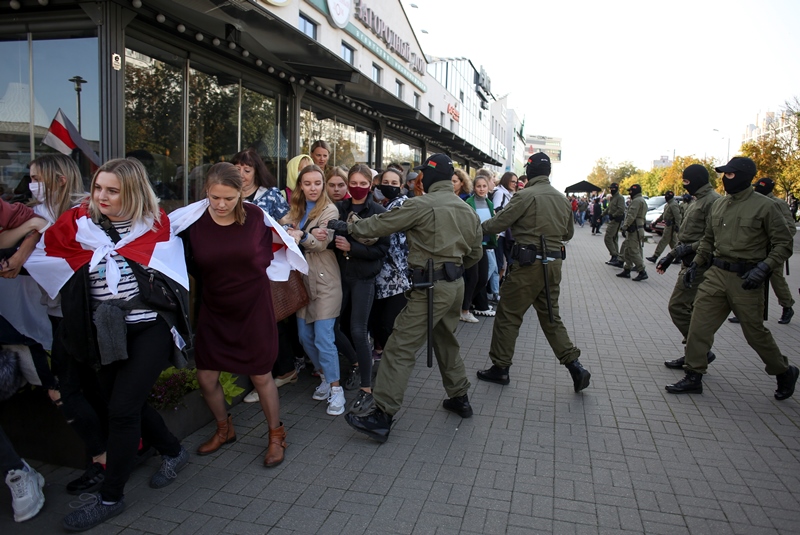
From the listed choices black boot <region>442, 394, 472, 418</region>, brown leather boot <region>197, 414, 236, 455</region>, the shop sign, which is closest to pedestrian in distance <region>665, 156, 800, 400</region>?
black boot <region>442, 394, 472, 418</region>

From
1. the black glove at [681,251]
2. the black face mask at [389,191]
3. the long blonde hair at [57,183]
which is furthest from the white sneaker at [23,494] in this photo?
the black glove at [681,251]

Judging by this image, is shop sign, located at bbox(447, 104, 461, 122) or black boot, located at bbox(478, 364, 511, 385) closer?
black boot, located at bbox(478, 364, 511, 385)

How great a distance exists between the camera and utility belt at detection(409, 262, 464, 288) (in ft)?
13.6

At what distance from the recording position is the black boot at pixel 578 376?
502 centimetres

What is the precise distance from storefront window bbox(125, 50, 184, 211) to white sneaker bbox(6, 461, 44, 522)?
13.4 feet

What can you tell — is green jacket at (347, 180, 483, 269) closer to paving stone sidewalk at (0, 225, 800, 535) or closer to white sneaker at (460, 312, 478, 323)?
paving stone sidewalk at (0, 225, 800, 535)

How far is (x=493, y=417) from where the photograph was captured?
456 cm

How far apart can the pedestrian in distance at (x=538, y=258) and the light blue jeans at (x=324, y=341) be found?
61.0 inches

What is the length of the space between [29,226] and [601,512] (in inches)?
141

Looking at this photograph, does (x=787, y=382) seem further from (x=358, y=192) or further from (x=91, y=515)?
(x=91, y=515)

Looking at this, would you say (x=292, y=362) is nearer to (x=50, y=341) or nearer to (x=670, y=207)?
(x=50, y=341)

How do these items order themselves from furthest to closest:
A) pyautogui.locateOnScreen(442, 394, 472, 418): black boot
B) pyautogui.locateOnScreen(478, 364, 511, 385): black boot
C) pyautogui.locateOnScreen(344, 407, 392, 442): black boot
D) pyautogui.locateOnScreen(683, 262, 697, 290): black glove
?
1. pyautogui.locateOnScreen(683, 262, 697, 290): black glove
2. pyautogui.locateOnScreen(478, 364, 511, 385): black boot
3. pyautogui.locateOnScreen(442, 394, 472, 418): black boot
4. pyautogui.locateOnScreen(344, 407, 392, 442): black boot

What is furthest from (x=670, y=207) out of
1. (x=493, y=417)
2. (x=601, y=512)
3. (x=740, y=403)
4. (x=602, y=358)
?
(x=601, y=512)

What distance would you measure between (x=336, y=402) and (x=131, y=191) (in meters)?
2.31
